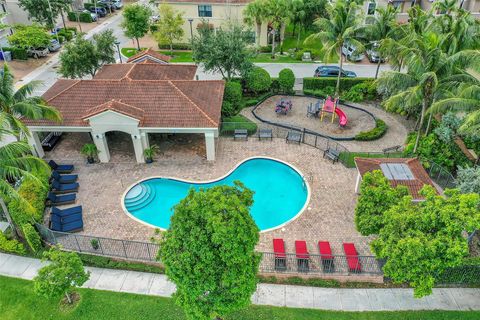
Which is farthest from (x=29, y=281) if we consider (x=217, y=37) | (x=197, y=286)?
(x=217, y=37)

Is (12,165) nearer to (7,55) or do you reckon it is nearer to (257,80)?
(257,80)

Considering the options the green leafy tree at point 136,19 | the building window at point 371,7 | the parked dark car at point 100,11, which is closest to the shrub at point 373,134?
the building window at point 371,7

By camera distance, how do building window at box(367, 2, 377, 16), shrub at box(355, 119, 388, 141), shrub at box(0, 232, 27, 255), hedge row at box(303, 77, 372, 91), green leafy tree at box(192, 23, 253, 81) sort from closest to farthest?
shrub at box(0, 232, 27, 255)
shrub at box(355, 119, 388, 141)
green leafy tree at box(192, 23, 253, 81)
hedge row at box(303, 77, 372, 91)
building window at box(367, 2, 377, 16)

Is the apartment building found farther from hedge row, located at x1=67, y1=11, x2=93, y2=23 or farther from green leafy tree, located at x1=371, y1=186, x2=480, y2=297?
green leafy tree, located at x1=371, y1=186, x2=480, y2=297

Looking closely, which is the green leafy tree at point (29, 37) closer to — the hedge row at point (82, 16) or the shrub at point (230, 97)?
the hedge row at point (82, 16)

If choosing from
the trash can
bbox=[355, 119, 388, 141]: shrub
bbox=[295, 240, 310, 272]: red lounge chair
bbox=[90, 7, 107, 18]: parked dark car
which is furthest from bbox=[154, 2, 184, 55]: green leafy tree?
bbox=[295, 240, 310, 272]: red lounge chair

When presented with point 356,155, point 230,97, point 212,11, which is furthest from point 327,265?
point 212,11

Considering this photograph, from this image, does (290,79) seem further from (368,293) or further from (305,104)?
(368,293)
